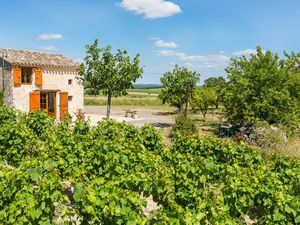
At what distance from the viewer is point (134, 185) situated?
21.8ft

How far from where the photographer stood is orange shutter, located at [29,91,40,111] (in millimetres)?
23188

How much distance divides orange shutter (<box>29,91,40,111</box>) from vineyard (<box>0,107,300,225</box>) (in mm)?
13533

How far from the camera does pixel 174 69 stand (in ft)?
78.0

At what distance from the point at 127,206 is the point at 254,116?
48.3ft

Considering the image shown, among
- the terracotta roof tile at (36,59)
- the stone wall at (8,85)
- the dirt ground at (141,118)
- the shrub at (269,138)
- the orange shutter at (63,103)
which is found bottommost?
the dirt ground at (141,118)

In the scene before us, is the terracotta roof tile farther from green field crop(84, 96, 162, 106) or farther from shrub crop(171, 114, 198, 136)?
green field crop(84, 96, 162, 106)

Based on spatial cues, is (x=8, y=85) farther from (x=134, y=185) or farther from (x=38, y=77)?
(x=134, y=185)

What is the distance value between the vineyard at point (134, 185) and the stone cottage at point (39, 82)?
44.6 feet

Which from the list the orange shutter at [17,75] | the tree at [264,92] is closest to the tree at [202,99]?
the tree at [264,92]

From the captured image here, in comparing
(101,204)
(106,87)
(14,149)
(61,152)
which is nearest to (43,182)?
(101,204)

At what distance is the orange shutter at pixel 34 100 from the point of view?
76.1 feet

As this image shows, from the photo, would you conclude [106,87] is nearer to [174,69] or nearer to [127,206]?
[174,69]

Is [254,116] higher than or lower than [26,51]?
lower

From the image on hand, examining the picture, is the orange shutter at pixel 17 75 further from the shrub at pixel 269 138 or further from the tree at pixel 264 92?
the shrub at pixel 269 138
